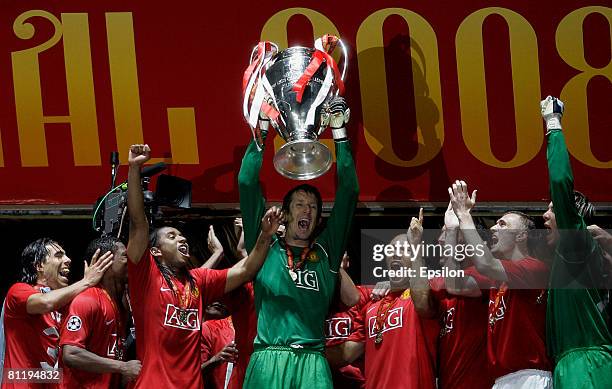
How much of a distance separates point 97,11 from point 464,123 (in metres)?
2.88

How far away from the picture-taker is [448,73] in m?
9.22

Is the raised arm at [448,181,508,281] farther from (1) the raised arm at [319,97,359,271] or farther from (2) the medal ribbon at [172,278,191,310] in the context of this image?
(2) the medal ribbon at [172,278,191,310]

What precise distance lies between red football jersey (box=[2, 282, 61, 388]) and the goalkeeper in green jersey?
3323 mm

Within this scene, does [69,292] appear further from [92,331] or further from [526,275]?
[526,275]

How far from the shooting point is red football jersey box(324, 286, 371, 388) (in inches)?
314

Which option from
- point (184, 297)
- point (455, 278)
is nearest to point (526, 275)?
point (455, 278)

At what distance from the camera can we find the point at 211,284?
7.61 meters

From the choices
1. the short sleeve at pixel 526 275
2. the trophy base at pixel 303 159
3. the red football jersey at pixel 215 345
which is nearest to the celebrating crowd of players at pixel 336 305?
the short sleeve at pixel 526 275

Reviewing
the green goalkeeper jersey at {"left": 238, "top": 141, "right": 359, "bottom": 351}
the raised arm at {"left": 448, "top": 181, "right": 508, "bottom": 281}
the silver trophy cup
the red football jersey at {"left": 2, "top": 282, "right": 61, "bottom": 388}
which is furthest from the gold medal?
the red football jersey at {"left": 2, "top": 282, "right": 61, "bottom": 388}

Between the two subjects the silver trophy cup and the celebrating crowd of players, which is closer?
the celebrating crowd of players

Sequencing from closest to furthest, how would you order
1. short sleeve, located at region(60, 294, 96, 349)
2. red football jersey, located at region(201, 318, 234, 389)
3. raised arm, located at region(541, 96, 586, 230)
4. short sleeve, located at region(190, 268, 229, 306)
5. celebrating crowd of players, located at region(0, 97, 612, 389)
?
raised arm, located at region(541, 96, 586, 230) → celebrating crowd of players, located at region(0, 97, 612, 389) → short sleeve, located at region(190, 268, 229, 306) → short sleeve, located at region(60, 294, 96, 349) → red football jersey, located at region(201, 318, 234, 389)

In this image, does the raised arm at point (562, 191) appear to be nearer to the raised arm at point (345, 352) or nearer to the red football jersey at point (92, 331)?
the raised arm at point (345, 352)

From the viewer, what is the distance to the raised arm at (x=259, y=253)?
7.25 metres

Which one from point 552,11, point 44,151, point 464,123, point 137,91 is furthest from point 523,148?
point 44,151
